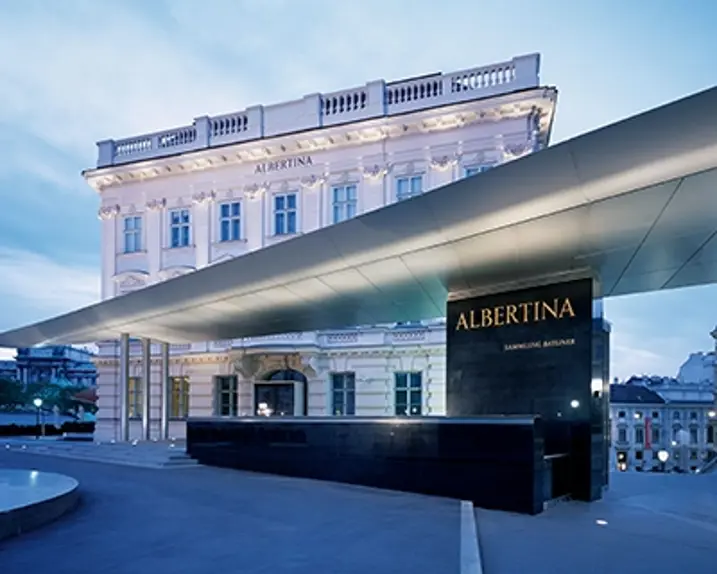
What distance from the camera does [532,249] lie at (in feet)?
40.8

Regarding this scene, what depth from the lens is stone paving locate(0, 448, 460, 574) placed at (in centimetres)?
737

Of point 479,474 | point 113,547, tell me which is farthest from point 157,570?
point 479,474

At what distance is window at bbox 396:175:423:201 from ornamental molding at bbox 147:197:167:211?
12044mm

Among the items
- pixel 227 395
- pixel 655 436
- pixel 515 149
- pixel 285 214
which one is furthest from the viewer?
pixel 655 436

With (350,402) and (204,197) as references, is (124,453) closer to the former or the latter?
(350,402)

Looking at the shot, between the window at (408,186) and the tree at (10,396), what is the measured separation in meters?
74.7

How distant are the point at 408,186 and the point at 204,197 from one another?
10117 millimetres

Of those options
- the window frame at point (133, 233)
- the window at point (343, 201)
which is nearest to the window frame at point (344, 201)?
the window at point (343, 201)

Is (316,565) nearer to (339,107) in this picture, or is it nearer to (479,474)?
(479,474)

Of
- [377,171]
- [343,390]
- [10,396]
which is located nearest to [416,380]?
[343,390]

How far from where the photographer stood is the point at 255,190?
3225 cm

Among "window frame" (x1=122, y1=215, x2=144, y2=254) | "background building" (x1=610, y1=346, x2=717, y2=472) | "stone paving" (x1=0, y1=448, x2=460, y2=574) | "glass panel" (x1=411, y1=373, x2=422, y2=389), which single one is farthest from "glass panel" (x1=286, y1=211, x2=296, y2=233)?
"background building" (x1=610, y1=346, x2=717, y2=472)

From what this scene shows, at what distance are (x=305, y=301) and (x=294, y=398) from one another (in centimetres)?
1525

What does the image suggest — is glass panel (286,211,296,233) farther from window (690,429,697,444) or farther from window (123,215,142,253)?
window (690,429,697,444)
